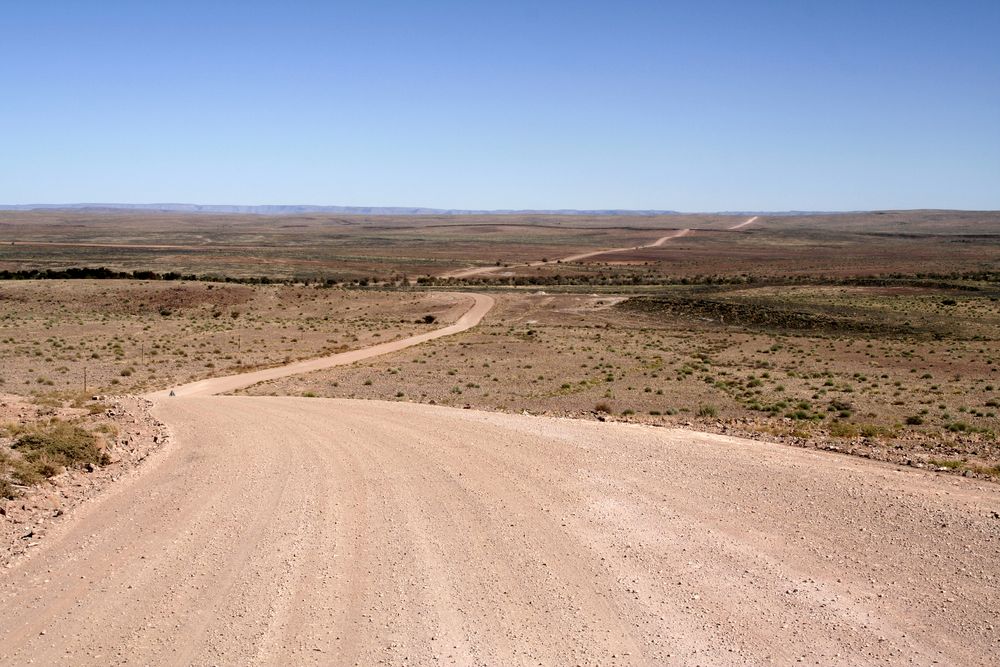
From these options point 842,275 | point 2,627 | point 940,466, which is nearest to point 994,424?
point 940,466

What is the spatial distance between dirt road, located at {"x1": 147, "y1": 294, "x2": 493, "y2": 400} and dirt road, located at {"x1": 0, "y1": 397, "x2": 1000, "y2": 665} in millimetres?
15441

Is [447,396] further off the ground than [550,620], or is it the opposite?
[550,620]

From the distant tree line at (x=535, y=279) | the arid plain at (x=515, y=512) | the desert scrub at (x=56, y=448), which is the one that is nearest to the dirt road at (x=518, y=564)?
the arid plain at (x=515, y=512)

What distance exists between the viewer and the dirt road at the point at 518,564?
26.5 feet

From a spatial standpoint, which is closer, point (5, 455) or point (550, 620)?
point (550, 620)

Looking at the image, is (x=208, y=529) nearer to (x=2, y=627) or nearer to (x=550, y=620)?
(x=2, y=627)

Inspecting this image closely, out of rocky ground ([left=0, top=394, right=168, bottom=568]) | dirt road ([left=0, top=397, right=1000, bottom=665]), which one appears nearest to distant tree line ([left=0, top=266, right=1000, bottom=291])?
rocky ground ([left=0, top=394, right=168, bottom=568])

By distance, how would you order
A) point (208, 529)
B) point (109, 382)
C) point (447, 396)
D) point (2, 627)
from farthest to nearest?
1. point (109, 382)
2. point (447, 396)
3. point (208, 529)
4. point (2, 627)

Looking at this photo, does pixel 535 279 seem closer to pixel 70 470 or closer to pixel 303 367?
pixel 303 367

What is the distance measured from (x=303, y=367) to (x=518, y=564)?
28.9 m

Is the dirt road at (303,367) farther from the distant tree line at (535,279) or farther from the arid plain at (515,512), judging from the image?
the distant tree line at (535,279)

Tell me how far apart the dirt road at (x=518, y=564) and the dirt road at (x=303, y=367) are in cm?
1544

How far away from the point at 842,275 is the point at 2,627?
106625mm

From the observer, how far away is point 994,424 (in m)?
23.1
